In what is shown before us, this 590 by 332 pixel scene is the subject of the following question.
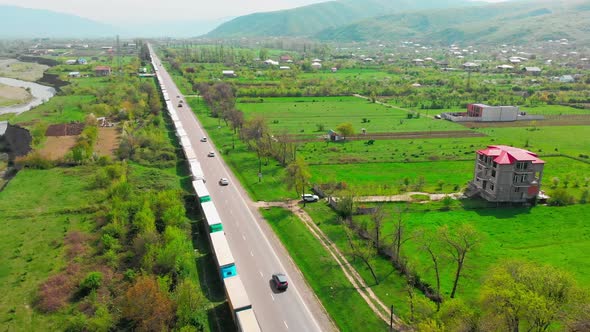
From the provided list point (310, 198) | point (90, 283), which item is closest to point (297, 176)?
point (310, 198)

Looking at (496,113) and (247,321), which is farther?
(496,113)

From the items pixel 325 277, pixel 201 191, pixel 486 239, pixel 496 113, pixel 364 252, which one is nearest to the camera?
pixel 325 277

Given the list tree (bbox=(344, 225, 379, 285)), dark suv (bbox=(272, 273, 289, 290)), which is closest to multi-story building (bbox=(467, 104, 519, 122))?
tree (bbox=(344, 225, 379, 285))

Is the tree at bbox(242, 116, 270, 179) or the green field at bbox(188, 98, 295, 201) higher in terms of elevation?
the tree at bbox(242, 116, 270, 179)

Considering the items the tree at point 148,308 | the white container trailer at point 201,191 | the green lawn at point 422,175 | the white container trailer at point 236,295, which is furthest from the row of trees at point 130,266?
the green lawn at point 422,175

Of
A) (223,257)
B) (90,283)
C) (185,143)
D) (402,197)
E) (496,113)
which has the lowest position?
(90,283)

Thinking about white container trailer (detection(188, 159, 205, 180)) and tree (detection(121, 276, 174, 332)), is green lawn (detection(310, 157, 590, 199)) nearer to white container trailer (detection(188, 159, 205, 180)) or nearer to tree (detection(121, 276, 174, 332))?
white container trailer (detection(188, 159, 205, 180))

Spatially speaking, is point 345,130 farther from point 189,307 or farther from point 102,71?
point 102,71
